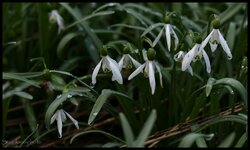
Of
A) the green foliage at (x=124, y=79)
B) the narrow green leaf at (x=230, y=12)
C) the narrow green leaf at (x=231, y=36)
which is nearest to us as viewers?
the green foliage at (x=124, y=79)

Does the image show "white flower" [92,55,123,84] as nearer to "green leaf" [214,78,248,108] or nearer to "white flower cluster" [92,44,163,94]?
"white flower cluster" [92,44,163,94]

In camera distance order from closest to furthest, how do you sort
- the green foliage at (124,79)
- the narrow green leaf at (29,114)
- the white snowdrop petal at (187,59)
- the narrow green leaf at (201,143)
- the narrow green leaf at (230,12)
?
the narrow green leaf at (201,143), the white snowdrop petal at (187,59), the green foliage at (124,79), the narrow green leaf at (29,114), the narrow green leaf at (230,12)

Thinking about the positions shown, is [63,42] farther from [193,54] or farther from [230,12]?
[193,54]

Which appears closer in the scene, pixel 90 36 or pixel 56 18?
pixel 90 36

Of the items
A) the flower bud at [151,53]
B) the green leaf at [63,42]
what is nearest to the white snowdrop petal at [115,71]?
the flower bud at [151,53]

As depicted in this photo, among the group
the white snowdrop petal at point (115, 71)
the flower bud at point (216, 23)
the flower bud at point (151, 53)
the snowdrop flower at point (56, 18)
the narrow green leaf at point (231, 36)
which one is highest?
the snowdrop flower at point (56, 18)

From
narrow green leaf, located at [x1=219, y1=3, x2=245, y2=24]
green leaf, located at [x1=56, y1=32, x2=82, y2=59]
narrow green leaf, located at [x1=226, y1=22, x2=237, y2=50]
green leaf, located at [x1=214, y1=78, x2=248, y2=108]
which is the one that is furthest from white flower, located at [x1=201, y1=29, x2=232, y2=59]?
green leaf, located at [x1=56, y1=32, x2=82, y2=59]

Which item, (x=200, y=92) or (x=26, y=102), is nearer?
(x=200, y=92)

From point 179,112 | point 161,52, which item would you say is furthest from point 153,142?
point 161,52

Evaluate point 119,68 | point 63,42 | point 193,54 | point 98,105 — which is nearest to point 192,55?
point 193,54

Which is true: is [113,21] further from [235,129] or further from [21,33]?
[235,129]

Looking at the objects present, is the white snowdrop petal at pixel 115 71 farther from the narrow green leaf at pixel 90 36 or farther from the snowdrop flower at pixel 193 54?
the narrow green leaf at pixel 90 36
